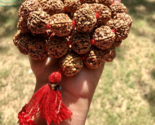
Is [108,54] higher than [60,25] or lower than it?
lower

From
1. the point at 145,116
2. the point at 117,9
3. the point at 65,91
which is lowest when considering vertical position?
the point at 145,116

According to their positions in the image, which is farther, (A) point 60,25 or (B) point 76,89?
(B) point 76,89

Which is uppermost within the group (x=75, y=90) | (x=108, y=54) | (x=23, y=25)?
(x=23, y=25)

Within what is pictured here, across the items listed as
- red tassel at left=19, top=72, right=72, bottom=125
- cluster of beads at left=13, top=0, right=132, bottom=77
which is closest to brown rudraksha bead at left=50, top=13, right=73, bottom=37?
cluster of beads at left=13, top=0, right=132, bottom=77

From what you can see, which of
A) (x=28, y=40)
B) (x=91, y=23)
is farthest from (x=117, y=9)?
→ (x=28, y=40)

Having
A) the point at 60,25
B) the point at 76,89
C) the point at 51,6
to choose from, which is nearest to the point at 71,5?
the point at 51,6

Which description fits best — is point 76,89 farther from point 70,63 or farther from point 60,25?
point 60,25

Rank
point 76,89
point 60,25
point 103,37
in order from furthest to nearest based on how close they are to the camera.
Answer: point 76,89 → point 103,37 → point 60,25

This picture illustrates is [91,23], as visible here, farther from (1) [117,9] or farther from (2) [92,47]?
(1) [117,9]
